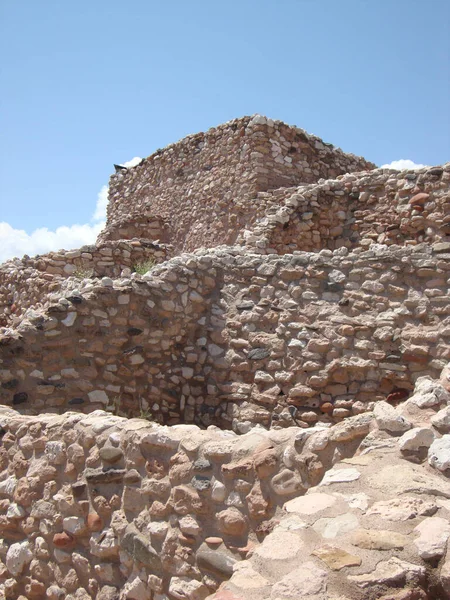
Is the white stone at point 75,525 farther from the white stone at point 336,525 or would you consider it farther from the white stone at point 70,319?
the white stone at point 70,319

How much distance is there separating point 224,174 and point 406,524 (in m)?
10.5

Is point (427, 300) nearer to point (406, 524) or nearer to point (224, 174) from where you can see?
point (406, 524)

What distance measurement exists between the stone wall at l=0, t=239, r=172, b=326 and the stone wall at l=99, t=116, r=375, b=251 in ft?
7.15

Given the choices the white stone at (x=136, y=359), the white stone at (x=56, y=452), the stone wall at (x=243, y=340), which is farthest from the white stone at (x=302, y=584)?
the white stone at (x=136, y=359)

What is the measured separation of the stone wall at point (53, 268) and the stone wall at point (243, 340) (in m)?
3.19

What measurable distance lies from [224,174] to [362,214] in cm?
384

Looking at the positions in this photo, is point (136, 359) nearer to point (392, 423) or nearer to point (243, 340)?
point (243, 340)

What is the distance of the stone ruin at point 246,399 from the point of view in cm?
235

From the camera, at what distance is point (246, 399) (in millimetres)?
6133

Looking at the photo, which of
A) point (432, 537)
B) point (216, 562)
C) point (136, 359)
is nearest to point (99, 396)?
point (136, 359)

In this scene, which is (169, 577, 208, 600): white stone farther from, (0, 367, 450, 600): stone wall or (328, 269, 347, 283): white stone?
(328, 269, 347, 283): white stone

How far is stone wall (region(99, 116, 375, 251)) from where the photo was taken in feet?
37.6

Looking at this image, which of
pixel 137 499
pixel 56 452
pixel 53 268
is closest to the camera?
pixel 137 499

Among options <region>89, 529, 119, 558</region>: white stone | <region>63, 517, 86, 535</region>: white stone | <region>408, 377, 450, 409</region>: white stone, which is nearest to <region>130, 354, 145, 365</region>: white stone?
<region>63, 517, 86, 535</region>: white stone
